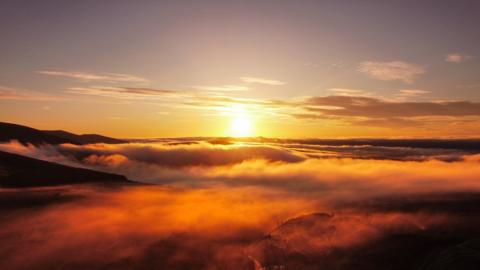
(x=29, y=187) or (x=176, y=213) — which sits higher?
(x=29, y=187)

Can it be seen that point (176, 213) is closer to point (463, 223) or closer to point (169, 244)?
point (169, 244)

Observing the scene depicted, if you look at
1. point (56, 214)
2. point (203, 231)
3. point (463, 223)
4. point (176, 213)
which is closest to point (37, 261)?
point (56, 214)

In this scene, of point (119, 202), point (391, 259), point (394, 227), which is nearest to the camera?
point (391, 259)

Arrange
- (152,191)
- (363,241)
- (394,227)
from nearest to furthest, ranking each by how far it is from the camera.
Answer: (363,241), (394,227), (152,191)

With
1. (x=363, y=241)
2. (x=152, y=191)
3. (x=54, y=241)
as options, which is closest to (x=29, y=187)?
(x=54, y=241)

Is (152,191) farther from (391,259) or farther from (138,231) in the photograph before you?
(391,259)

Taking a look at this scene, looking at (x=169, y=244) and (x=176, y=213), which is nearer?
(x=169, y=244)
